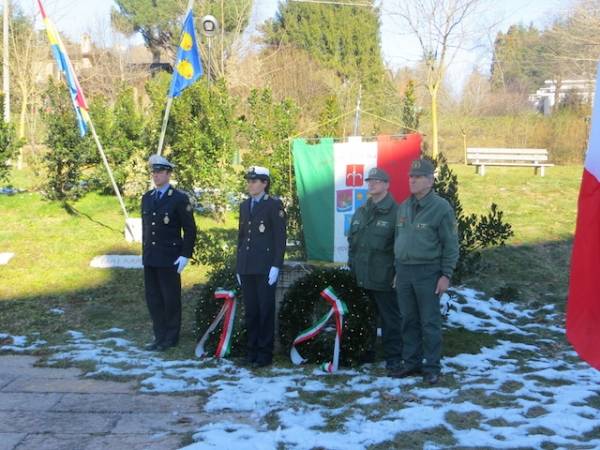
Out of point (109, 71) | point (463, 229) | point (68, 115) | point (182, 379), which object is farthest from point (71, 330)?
point (109, 71)

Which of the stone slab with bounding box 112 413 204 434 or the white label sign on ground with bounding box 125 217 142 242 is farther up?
the white label sign on ground with bounding box 125 217 142 242

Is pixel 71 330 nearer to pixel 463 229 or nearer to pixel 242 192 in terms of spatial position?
pixel 242 192

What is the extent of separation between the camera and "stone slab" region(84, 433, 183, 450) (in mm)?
3949

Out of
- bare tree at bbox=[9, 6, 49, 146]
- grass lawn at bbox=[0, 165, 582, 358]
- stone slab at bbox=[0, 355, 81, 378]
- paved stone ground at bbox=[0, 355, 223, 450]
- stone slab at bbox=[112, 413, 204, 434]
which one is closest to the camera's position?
paved stone ground at bbox=[0, 355, 223, 450]

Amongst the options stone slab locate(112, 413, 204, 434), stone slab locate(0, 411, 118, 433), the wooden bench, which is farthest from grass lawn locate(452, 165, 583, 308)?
stone slab locate(0, 411, 118, 433)

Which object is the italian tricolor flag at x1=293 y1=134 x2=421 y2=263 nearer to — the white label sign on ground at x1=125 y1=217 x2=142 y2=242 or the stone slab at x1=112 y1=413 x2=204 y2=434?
the stone slab at x1=112 y1=413 x2=204 y2=434

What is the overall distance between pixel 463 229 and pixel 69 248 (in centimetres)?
648

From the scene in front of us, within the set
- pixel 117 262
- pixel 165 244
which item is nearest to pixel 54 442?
pixel 165 244

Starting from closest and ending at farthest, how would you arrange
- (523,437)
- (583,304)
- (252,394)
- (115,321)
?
(583,304)
(523,437)
(252,394)
(115,321)

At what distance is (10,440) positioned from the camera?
405cm

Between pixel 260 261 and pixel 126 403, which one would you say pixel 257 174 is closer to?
pixel 260 261

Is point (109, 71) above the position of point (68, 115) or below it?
above

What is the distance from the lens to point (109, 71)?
119 ft

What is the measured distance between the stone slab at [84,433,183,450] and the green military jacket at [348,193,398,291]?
2.18m
